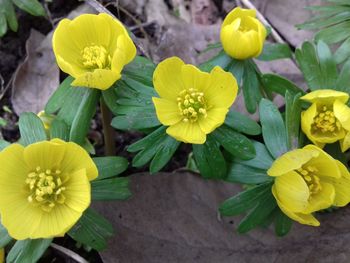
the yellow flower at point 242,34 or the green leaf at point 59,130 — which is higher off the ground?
the yellow flower at point 242,34

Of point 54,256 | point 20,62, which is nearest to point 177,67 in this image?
point 54,256

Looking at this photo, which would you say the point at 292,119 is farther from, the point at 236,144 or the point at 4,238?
the point at 4,238

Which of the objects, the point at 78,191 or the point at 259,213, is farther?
the point at 259,213

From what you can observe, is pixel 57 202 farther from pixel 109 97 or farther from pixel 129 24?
pixel 129 24

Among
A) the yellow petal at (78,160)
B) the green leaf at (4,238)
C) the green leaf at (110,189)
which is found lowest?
the green leaf at (4,238)

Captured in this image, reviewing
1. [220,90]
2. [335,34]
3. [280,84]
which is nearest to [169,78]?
[220,90]

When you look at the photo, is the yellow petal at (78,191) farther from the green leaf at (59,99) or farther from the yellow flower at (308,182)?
the yellow flower at (308,182)

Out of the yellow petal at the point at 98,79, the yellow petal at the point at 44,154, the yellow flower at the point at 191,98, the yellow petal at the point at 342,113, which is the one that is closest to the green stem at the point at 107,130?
the yellow petal at the point at 98,79
